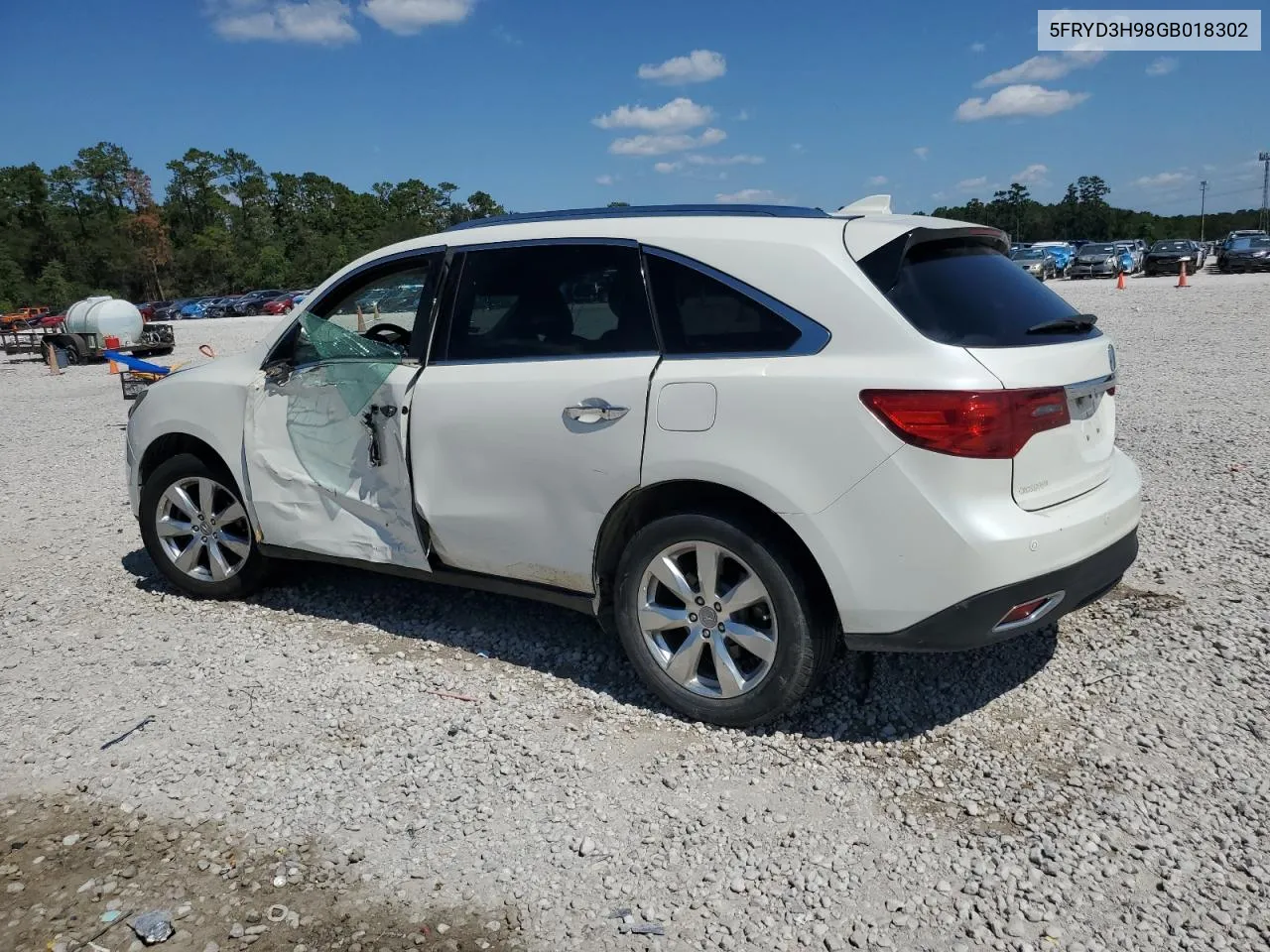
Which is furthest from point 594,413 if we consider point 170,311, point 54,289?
point 54,289

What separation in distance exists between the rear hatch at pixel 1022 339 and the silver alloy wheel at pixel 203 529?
11.6 feet

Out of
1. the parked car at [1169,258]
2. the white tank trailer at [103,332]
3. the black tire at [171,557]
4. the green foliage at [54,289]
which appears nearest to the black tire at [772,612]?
the black tire at [171,557]

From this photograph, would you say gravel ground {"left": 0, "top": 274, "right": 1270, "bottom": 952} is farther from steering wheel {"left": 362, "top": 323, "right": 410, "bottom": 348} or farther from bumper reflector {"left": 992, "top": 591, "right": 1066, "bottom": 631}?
steering wheel {"left": 362, "top": 323, "right": 410, "bottom": 348}

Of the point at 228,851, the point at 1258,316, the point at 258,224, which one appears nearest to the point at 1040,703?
the point at 228,851

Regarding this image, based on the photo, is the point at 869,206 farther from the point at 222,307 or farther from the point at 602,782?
the point at 222,307

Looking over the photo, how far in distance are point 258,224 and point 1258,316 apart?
4080 inches

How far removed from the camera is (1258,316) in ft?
56.2

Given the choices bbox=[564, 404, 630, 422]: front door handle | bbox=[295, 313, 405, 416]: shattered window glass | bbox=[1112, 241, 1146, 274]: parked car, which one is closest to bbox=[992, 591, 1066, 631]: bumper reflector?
bbox=[564, 404, 630, 422]: front door handle

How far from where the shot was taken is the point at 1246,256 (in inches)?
1359

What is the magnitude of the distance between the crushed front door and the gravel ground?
542 millimetres

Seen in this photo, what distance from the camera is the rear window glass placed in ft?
10.4

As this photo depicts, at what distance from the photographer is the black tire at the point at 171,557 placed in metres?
5.00

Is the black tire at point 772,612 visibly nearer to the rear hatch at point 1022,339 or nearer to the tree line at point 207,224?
the rear hatch at point 1022,339

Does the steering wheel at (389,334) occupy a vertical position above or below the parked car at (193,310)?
below
